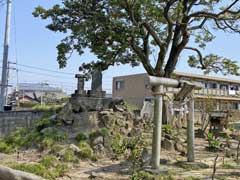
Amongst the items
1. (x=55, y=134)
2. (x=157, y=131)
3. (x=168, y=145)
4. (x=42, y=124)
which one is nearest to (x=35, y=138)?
(x=55, y=134)

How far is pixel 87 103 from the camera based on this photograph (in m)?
9.90

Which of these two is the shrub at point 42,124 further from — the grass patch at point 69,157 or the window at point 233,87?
the window at point 233,87

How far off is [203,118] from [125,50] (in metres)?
6.06

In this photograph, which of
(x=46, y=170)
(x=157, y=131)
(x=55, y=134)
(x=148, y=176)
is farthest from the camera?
(x=55, y=134)

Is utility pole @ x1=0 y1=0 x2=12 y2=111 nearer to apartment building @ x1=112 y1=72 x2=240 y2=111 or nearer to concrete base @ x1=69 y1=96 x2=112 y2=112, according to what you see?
concrete base @ x1=69 y1=96 x2=112 y2=112

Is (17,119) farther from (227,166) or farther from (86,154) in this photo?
(227,166)

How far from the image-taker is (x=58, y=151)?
24.4 feet

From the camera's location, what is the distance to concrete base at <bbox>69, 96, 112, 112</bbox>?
9742mm

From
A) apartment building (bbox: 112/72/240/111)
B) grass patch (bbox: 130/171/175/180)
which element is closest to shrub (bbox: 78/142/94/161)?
grass patch (bbox: 130/171/175/180)

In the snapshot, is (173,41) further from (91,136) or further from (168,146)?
(91,136)

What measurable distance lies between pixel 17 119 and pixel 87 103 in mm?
2819

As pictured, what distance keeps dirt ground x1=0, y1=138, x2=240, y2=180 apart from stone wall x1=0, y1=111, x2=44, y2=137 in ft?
8.93

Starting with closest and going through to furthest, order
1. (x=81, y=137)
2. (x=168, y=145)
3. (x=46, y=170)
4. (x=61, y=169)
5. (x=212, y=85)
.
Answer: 1. (x=46, y=170)
2. (x=61, y=169)
3. (x=81, y=137)
4. (x=168, y=145)
5. (x=212, y=85)

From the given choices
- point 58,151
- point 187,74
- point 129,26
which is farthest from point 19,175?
point 187,74
